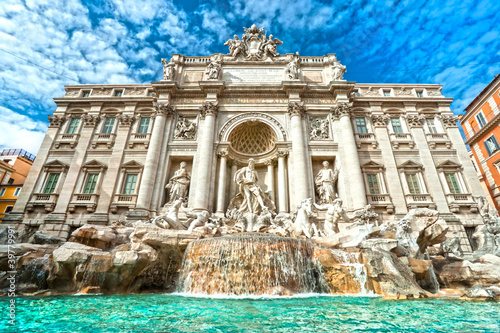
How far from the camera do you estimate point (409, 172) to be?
1734cm

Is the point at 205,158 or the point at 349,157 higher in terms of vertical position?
the point at 349,157

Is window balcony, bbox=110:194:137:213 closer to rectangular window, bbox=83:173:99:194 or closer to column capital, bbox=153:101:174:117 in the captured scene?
rectangular window, bbox=83:173:99:194

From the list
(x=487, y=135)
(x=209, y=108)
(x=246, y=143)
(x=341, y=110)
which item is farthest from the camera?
(x=487, y=135)

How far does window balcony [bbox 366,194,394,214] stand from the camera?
52.0ft

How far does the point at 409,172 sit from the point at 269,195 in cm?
1058

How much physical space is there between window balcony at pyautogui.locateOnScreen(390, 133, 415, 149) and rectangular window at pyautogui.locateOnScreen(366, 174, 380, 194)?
3296 mm


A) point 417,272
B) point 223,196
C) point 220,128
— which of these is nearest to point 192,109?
point 220,128


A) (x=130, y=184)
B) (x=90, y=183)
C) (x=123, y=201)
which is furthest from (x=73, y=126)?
(x=123, y=201)

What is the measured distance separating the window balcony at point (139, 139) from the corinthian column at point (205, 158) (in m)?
4.34

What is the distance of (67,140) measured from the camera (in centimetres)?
1867

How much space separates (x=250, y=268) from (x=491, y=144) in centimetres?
2571

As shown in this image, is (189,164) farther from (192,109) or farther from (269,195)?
(269,195)

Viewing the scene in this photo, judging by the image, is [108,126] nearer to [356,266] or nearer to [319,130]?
[319,130]

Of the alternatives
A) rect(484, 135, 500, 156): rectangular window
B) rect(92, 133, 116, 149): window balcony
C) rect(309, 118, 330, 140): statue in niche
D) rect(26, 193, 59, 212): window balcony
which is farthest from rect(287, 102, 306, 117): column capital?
rect(26, 193, 59, 212): window balcony
